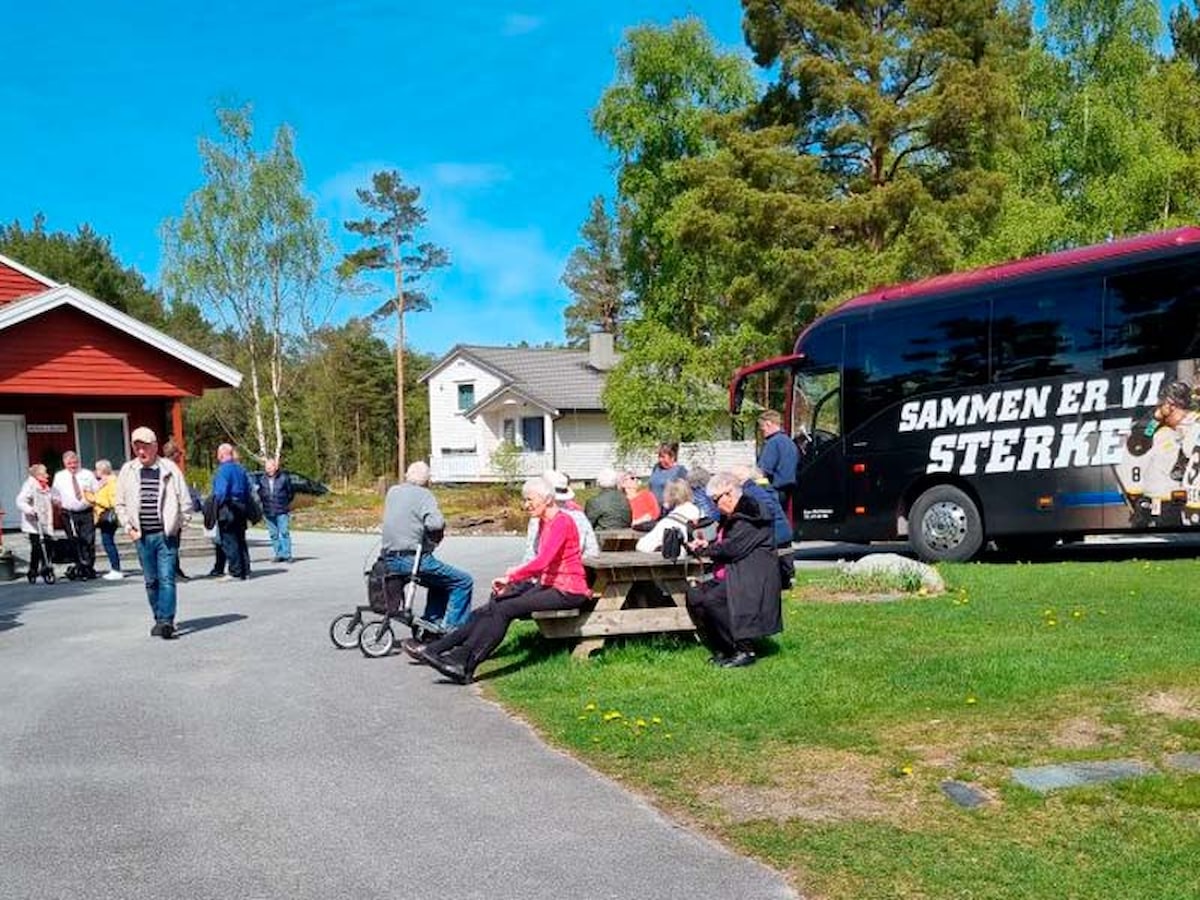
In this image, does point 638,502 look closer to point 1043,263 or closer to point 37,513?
point 1043,263

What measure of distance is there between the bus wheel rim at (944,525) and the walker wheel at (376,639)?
822 cm

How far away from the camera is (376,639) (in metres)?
9.47

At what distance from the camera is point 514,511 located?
28.2m

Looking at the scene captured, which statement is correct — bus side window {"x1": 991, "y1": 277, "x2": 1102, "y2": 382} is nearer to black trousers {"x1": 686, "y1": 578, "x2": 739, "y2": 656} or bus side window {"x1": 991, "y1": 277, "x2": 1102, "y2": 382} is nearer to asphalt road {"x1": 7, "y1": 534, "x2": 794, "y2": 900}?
black trousers {"x1": 686, "y1": 578, "x2": 739, "y2": 656}

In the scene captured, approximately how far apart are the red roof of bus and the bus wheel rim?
2968mm

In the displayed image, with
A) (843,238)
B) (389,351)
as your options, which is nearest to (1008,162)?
(843,238)

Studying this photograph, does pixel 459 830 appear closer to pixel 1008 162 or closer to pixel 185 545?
pixel 185 545

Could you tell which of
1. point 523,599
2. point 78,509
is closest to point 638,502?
point 523,599

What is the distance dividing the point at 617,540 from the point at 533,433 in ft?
130

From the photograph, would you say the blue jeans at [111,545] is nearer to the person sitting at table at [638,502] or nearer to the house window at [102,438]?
the house window at [102,438]

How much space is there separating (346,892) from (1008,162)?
34.0m

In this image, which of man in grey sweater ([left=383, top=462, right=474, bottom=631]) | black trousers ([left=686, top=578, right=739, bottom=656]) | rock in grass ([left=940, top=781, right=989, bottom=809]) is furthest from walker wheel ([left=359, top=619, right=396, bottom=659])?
rock in grass ([left=940, top=781, right=989, bottom=809])

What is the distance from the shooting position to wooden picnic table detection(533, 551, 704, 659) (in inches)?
332

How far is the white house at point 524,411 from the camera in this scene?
160 ft
